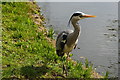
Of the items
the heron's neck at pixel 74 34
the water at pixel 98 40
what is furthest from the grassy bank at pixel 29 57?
the water at pixel 98 40

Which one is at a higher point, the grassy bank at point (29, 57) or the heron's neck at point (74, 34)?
the heron's neck at point (74, 34)

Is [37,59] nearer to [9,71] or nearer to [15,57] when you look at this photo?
[15,57]

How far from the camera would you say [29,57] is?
8391 millimetres

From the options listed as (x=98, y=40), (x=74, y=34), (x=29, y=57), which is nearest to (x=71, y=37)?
(x=74, y=34)

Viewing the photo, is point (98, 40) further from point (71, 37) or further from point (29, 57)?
point (29, 57)

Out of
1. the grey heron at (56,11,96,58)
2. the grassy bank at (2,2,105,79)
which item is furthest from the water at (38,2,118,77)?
the grey heron at (56,11,96,58)

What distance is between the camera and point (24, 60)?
26.6 ft

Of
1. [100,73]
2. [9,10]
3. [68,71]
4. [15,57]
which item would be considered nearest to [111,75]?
[100,73]

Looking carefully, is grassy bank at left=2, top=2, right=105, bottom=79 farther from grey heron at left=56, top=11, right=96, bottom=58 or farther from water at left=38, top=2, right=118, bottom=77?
water at left=38, top=2, right=118, bottom=77

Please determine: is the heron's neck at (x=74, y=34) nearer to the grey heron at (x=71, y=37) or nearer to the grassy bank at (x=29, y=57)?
the grey heron at (x=71, y=37)

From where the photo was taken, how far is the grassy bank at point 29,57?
736cm

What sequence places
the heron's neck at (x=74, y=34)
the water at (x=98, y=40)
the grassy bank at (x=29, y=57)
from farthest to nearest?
the water at (x=98, y=40) < the heron's neck at (x=74, y=34) < the grassy bank at (x=29, y=57)

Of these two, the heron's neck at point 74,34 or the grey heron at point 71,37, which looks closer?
the grey heron at point 71,37

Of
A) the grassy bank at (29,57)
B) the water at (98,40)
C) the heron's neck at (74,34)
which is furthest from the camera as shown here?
the water at (98,40)
